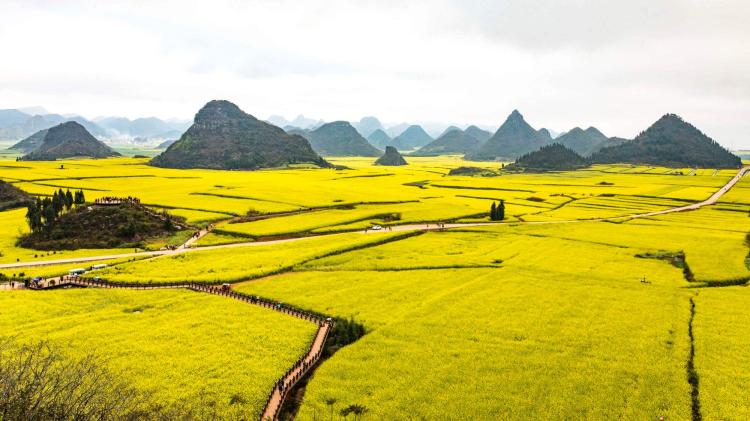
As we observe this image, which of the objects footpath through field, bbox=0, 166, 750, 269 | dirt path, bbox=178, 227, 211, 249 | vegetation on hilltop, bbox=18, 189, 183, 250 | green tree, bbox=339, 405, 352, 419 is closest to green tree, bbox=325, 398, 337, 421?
Result: green tree, bbox=339, 405, 352, 419

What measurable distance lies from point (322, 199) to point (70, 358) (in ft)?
284

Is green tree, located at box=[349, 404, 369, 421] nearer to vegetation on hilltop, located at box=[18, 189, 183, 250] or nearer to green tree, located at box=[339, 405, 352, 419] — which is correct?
green tree, located at box=[339, 405, 352, 419]

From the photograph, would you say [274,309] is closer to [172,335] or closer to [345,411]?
[172,335]

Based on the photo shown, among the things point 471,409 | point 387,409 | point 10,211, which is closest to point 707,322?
point 471,409

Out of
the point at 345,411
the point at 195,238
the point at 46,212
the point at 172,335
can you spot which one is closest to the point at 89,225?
the point at 46,212

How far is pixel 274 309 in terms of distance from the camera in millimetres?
44562

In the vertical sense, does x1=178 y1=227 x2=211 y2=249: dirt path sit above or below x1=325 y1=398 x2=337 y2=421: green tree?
above

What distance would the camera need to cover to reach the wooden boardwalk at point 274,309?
96.0 feet

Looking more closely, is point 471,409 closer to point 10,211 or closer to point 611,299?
point 611,299

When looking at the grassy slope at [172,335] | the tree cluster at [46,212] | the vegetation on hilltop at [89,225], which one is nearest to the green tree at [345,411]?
the grassy slope at [172,335]

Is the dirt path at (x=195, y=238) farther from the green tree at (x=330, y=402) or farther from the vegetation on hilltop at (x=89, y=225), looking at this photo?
the green tree at (x=330, y=402)

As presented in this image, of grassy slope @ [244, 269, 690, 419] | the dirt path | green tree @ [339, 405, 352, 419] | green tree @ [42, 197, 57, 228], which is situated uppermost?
green tree @ [42, 197, 57, 228]

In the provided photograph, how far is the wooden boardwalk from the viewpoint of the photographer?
29250mm

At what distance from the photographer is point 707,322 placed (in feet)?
136
